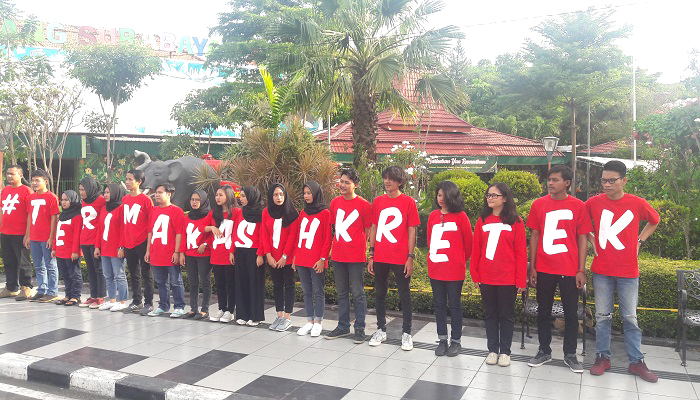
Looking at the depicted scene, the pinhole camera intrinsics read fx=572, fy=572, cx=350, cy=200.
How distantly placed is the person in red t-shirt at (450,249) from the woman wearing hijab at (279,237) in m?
1.76

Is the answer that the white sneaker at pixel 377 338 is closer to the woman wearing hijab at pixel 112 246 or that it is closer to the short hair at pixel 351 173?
the short hair at pixel 351 173

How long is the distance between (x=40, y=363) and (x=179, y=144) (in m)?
18.3

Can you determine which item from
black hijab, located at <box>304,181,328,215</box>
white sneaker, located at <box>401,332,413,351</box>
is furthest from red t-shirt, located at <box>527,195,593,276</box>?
black hijab, located at <box>304,181,328,215</box>

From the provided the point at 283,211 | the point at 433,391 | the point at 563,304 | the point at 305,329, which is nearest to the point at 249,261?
the point at 283,211

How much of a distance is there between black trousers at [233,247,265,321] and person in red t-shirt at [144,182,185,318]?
0.91 meters

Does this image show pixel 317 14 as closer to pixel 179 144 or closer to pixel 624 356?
pixel 624 356

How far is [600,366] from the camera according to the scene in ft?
17.3

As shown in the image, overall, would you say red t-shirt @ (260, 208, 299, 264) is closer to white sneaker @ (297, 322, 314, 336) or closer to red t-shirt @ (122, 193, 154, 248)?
white sneaker @ (297, 322, 314, 336)

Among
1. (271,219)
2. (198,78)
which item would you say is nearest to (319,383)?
(271,219)

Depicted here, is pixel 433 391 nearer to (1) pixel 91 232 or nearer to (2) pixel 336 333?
(2) pixel 336 333

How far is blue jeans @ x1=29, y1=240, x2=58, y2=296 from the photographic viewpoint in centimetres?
855

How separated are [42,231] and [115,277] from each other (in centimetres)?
152

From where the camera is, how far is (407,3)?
37.4 feet

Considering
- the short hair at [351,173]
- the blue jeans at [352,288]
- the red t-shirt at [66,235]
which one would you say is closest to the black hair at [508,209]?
the short hair at [351,173]
